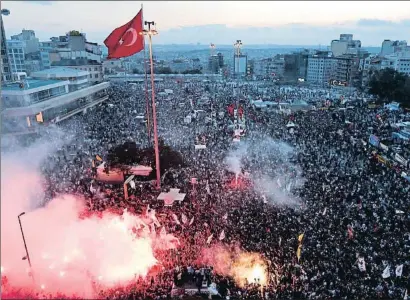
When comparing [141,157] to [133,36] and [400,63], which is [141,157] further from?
[400,63]

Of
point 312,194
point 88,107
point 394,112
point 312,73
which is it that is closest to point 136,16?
point 312,194

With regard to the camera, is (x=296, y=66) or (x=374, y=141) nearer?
(x=374, y=141)

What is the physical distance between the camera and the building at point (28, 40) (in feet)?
208

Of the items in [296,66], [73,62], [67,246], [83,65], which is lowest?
[67,246]

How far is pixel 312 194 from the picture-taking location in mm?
14133

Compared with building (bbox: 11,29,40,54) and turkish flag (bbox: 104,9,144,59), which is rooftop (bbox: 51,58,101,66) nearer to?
building (bbox: 11,29,40,54)

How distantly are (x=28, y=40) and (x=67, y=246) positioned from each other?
66.2m

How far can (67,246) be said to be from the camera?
10.7m

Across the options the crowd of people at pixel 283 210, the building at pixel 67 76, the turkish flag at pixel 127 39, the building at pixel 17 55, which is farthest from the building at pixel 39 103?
the building at pixel 17 55

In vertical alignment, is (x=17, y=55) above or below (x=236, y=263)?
above

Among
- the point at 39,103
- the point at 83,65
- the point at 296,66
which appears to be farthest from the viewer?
the point at 296,66

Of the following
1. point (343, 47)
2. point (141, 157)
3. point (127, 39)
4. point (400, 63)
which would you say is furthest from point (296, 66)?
point (127, 39)

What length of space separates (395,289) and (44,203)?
37.4 ft

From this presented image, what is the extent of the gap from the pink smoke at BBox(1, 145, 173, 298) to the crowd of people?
0.75 m
